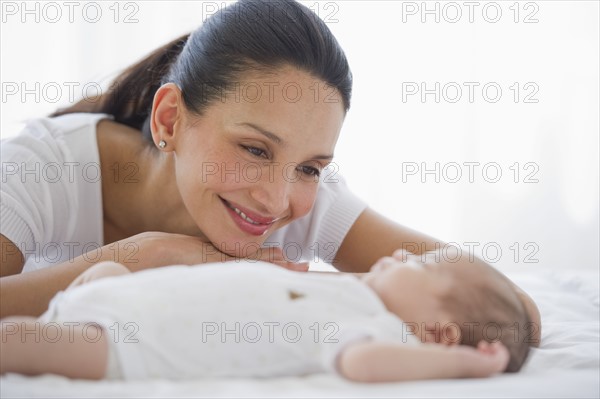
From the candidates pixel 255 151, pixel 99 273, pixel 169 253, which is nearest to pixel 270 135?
pixel 255 151

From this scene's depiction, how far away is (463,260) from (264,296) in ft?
1.13

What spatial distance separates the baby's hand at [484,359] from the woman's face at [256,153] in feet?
1.77

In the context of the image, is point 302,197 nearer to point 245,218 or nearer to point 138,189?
point 245,218

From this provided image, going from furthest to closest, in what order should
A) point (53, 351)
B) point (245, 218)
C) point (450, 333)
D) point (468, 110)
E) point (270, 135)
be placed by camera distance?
point (468, 110)
point (245, 218)
point (270, 135)
point (450, 333)
point (53, 351)

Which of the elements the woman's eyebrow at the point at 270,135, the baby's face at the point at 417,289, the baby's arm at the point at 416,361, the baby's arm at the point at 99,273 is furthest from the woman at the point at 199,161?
the baby's arm at the point at 416,361

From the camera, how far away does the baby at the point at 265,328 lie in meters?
0.89

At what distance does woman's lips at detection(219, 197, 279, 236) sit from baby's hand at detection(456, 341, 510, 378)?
59cm

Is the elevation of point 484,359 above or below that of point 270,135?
below

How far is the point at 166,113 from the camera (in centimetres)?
152

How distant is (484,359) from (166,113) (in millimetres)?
906

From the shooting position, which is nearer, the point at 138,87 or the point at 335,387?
the point at 335,387

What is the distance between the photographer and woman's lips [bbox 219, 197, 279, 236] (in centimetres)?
143

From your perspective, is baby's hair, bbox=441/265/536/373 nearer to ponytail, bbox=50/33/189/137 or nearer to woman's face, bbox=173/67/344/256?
woman's face, bbox=173/67/344/256

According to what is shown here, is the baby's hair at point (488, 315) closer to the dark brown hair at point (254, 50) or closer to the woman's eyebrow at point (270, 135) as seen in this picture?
the woman's eyebrow at point (270, 135)
